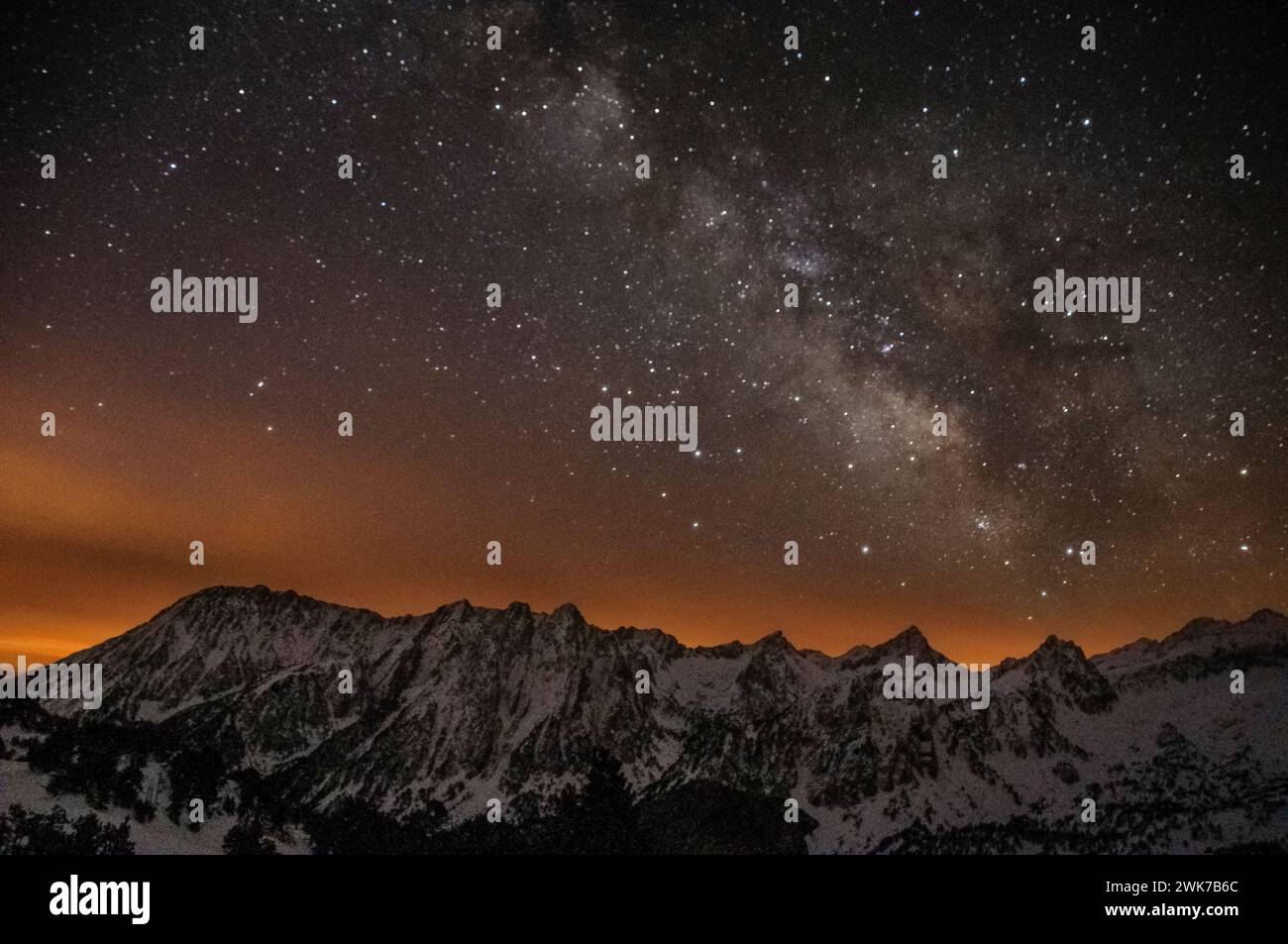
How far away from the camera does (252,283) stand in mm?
27328

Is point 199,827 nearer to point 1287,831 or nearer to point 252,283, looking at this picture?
point 252,283

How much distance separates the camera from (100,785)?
3741 centimetres
